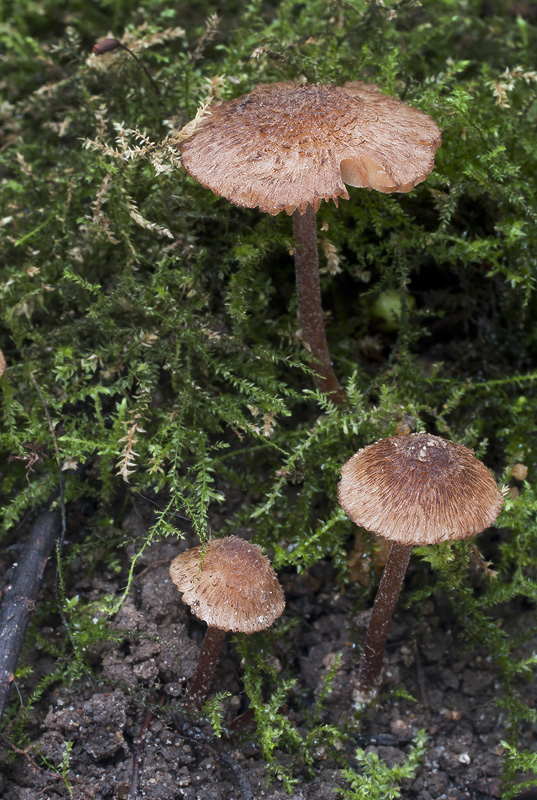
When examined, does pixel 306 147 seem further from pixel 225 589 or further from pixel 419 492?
pixel 225 589

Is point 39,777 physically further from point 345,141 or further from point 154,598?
point 345,141

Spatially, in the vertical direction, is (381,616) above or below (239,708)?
above

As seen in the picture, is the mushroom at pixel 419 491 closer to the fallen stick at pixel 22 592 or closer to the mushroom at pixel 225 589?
the mushroom at pixel 225 589

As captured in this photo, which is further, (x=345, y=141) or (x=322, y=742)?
(x=322, y=742)

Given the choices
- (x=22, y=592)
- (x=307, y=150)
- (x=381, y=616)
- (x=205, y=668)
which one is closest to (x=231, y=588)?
(x=205, y=668)

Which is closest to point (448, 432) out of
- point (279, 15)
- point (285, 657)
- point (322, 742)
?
point (285, 657)

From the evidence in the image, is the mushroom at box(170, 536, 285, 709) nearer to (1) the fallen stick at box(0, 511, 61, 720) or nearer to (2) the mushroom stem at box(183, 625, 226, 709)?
(2) the mushroom stem at box(183, 625, 226, 709)

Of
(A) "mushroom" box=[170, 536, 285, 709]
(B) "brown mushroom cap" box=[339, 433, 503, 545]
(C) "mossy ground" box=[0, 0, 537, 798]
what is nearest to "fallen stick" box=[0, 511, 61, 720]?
(C) "mossy ground" box=[0, 0, 537, 798]

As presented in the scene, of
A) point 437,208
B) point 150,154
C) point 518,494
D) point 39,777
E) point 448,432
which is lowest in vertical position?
point 39,777
